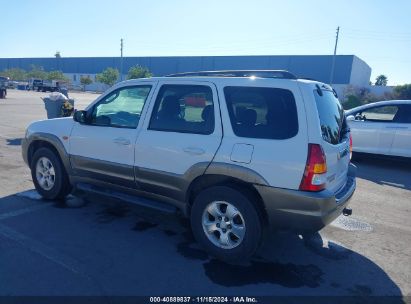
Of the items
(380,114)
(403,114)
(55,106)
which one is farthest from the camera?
(55,106)

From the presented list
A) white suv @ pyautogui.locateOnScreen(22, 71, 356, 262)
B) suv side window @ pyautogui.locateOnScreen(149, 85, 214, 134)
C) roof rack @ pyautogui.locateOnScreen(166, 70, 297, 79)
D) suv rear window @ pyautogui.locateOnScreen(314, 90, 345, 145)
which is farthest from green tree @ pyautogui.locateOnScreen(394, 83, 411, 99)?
suv side window @ pyautogui.locateOnScreen(149, 85, 214, 134)

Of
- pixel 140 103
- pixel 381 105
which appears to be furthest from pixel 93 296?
pixel 381 105

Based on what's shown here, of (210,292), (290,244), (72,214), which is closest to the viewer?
(210,292)

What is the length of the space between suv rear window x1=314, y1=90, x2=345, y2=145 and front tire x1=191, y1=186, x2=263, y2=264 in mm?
1002

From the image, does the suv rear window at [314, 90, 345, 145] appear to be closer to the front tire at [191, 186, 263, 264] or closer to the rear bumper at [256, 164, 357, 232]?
the rear bumper at [256, 164, 357, 232]

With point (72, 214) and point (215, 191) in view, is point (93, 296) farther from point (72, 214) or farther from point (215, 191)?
point (72, 214)

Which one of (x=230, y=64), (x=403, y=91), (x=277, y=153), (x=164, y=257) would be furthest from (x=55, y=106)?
(x=230, y=64)

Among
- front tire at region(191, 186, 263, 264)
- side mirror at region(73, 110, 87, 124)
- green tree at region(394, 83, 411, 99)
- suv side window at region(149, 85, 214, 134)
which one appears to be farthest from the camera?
green tree at region(394, 83, 411, 99)

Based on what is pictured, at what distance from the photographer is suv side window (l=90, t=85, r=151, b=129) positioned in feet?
13.4

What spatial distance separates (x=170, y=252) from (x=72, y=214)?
5.52ft

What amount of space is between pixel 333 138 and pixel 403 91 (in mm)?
54561

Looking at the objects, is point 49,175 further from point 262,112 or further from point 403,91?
point 403,91

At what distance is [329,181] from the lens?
321 cm

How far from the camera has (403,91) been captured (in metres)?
49.4
